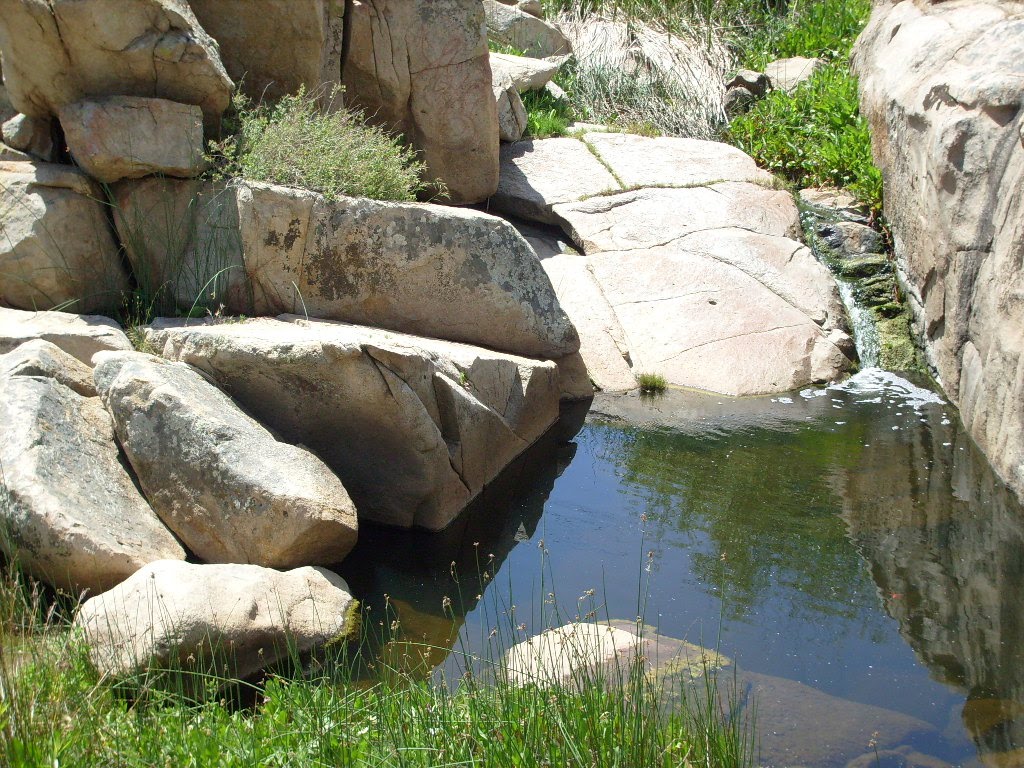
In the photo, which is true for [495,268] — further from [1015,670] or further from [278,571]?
[1015,670]

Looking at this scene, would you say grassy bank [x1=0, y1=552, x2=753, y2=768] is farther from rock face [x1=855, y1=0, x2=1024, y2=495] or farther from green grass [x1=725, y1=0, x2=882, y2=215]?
green grass [x1=725, y1=0, x2=882, y2=215]

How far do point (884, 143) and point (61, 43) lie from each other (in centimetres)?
607

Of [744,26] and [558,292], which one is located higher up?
[744,26]

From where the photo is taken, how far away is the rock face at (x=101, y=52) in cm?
578

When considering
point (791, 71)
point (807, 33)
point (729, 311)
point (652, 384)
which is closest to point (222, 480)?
point (652, 384)

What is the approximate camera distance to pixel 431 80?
8.34 m

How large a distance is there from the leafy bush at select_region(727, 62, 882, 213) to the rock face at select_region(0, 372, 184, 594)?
21.7 ft

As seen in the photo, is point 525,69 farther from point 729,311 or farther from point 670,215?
point 729,311

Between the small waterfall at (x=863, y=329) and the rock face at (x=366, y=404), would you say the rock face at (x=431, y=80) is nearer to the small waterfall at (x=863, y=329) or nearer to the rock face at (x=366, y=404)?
the small waterfall at (x=863, y=329)

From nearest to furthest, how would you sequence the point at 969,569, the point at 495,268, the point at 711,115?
the point at 969,569 → the point at 495,268 → the point at 711,115

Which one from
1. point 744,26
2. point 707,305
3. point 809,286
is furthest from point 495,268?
point 744,26

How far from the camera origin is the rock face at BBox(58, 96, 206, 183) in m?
5.89

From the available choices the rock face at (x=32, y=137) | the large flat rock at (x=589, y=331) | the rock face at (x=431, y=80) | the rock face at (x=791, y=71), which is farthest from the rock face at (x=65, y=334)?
the rock face at (x=791, y=71)

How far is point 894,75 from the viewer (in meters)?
8.09
